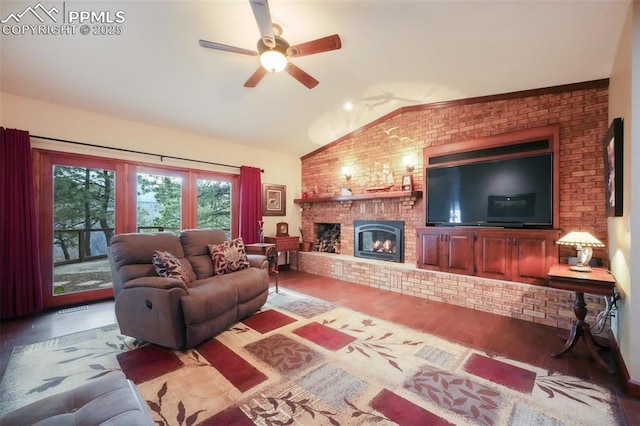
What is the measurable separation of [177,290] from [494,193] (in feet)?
12.6

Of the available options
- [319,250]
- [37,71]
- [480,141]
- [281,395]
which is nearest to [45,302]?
[37,71]

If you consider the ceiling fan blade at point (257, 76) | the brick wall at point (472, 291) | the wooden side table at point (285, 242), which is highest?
the ceiling fan blade at point (257, 76)

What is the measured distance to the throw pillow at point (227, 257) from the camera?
3.24 m

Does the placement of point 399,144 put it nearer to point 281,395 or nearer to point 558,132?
point 558,132

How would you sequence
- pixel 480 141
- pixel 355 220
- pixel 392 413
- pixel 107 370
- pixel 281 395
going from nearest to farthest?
pixel 392 413 < pixel 281 395 < pixel 107 370 < pixel 480 141 < pixel 355 220

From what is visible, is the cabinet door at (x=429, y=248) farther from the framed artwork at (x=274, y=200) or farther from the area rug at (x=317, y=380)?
the framed artwork at (x=274, y=200)

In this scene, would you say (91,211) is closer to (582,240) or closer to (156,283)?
(156,283)

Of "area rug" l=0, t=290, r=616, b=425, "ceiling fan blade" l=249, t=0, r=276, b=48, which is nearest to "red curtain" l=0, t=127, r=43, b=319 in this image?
"area rug" l=0, t=290, r=616, b=425

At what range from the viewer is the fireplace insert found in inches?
178

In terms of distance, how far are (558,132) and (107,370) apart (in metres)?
5.07

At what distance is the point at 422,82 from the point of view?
3.51 m

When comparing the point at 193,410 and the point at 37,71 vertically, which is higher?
the point at 37,71

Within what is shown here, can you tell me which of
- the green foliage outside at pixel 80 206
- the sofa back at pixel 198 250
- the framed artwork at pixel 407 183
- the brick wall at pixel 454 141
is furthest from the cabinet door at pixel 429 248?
the green foliage outside at pixel 80 206

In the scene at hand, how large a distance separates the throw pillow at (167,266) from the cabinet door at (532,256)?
3822 mm
